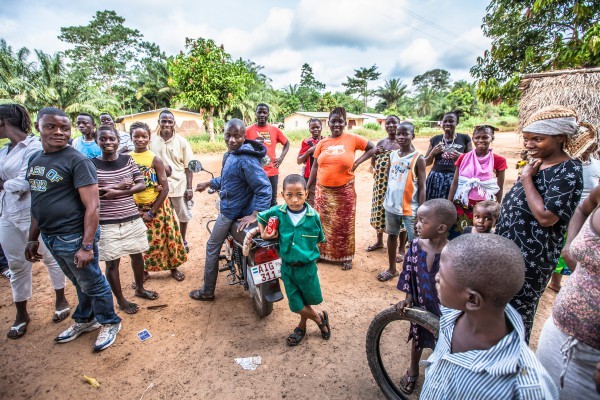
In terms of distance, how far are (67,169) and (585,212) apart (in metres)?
3.54

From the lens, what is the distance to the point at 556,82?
19.9 ft

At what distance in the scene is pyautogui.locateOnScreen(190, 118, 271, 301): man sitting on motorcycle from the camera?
10.2ft

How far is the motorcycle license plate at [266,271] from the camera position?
9.70ft

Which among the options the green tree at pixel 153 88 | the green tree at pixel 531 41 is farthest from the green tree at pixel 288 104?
the green tree at pixel 531 41

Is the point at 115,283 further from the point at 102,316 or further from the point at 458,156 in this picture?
the point at 458,156

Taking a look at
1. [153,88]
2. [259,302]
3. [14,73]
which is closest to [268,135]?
[259,302]

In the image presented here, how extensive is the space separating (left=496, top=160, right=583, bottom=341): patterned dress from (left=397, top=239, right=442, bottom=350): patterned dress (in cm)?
55

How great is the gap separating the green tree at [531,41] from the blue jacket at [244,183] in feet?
20.5

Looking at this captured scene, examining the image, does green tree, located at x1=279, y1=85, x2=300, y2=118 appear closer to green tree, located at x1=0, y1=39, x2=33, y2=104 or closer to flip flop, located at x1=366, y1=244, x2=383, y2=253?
green tree, located at x1=0, y1=39, x2=33, y2=104

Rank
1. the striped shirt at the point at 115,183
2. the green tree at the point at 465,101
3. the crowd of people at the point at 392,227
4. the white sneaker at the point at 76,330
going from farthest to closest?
1. the green tree at the point at 465,101
2. the striped shirt at the point at 115,183
3. the white sneaker at the point at 76,330
4. the crowd of people at the point at 392,227

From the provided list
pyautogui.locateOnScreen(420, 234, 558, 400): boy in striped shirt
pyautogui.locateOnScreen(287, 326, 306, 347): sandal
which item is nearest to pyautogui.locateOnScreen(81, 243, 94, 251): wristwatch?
pyautogui.locateOnScreen(287, 326, 306, 347): sandal

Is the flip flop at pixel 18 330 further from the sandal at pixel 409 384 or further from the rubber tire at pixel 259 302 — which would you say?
the sandal at pixel 409 384

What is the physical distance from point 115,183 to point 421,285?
2937 mm

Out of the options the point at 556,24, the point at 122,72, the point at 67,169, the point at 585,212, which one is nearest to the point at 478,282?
the point at 585,212
